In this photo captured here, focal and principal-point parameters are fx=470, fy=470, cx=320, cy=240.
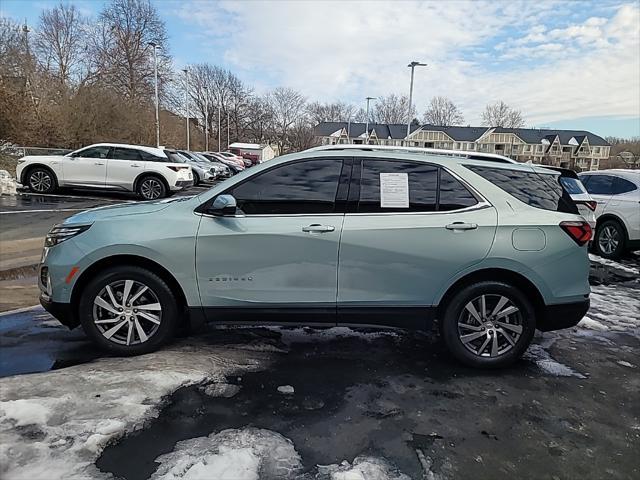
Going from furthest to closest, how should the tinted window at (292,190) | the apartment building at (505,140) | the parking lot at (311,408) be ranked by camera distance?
the apartment building at (505,140)
the tinted window at (292,190)
the parking lot at (311,408)

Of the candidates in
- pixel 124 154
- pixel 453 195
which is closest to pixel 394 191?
pixel 453 195

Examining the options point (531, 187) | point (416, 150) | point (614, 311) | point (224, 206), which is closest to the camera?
point (224, 206)

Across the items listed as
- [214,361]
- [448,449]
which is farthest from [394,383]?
[214,361]

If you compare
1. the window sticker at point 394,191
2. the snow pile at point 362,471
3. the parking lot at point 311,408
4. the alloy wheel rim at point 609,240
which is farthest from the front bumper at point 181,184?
the snow pile at point 362,471

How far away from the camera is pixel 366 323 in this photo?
379 centimetres

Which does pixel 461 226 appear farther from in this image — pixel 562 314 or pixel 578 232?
pixel 562 314

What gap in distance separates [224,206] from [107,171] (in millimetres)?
12465

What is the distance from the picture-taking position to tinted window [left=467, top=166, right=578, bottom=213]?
3.87 meters

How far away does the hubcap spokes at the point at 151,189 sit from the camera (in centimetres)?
1451

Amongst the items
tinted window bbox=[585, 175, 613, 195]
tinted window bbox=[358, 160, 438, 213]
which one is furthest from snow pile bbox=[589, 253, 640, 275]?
tinted window bbox=[358, 160, 438, 213]

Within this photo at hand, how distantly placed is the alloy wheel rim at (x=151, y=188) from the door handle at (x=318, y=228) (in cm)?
1201

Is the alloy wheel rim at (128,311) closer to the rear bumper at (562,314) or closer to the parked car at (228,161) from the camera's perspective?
the rear bumper at (562,314)

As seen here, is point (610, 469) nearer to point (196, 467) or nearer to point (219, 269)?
point (196, 467)

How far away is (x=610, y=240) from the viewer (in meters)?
9.13
